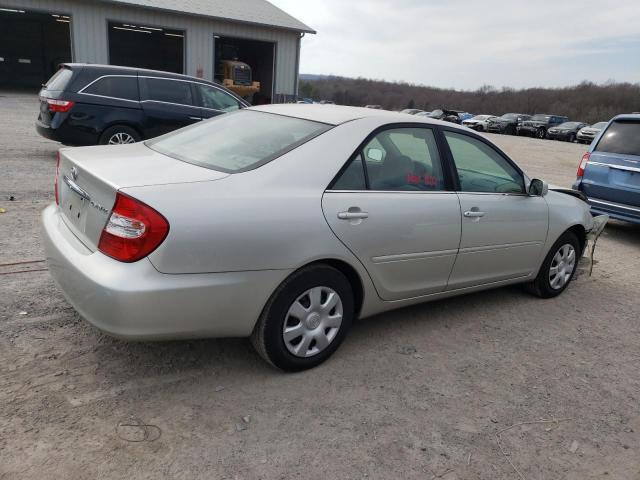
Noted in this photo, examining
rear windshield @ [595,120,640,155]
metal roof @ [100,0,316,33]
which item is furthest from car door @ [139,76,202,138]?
metal roof @ [100,0,316,33]

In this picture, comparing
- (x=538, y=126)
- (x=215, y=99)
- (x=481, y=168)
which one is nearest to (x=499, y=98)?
(x=538, y=126)

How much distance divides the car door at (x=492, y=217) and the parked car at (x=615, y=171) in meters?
3.07

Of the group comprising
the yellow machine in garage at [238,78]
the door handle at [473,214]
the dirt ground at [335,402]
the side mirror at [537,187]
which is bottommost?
the dirt ground at [335,402]

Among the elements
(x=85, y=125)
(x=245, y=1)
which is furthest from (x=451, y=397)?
(x=245, y=1)

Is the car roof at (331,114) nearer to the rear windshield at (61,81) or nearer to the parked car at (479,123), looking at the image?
the rear windshield at (61,81)

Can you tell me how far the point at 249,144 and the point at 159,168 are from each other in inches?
24.0

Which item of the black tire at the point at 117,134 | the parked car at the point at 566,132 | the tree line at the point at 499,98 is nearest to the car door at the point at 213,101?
the black tire at the point at 117,134

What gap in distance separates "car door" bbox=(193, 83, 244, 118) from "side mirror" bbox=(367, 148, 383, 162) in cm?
683

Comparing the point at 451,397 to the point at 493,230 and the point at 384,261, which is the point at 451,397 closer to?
the point at 384,261

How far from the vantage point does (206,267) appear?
2.60 m

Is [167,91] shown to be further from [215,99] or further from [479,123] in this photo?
[479,123]

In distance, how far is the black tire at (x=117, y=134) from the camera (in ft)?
28.1

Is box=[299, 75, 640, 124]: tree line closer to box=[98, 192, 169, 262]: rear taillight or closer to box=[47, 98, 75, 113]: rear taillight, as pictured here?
box=[47, 98, 75, 113]: rear taillight

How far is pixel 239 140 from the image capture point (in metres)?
3.38
